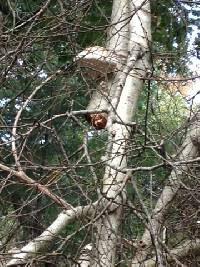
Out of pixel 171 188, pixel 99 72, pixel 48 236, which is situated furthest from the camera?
pixel 99 72

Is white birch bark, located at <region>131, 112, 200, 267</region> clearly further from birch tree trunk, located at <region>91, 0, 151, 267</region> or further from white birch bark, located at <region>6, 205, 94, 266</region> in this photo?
white birch bark, located at <region>6, 205, 94, 266</region>

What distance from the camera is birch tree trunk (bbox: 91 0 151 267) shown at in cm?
270

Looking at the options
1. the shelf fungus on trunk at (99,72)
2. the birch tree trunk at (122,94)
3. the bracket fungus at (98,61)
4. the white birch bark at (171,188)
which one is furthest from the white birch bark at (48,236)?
the bracket fungus at (98,61)

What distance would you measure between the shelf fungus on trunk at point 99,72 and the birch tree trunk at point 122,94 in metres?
0.06

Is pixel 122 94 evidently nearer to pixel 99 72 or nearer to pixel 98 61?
pixel 99 72

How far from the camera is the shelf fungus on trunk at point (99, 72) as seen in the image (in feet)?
10.9

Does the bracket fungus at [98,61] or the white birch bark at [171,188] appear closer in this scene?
the white birch bark at [171,188]

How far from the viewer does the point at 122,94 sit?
330 centimetres

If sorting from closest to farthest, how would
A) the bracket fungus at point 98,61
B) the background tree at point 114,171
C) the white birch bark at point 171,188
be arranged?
the background tree at point 114,171, the white birch bark at point 171,188, the bracket fungus at point 98,61

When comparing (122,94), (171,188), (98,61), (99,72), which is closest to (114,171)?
(171,188)

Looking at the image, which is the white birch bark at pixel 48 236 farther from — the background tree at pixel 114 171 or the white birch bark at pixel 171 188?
the white birch bark at pixel 171 188

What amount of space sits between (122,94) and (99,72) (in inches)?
9.4

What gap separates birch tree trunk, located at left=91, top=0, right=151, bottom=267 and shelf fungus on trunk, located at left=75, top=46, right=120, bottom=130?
0.20 feet

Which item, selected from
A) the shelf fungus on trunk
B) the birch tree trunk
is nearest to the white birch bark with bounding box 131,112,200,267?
Result: the birch tree trunk
